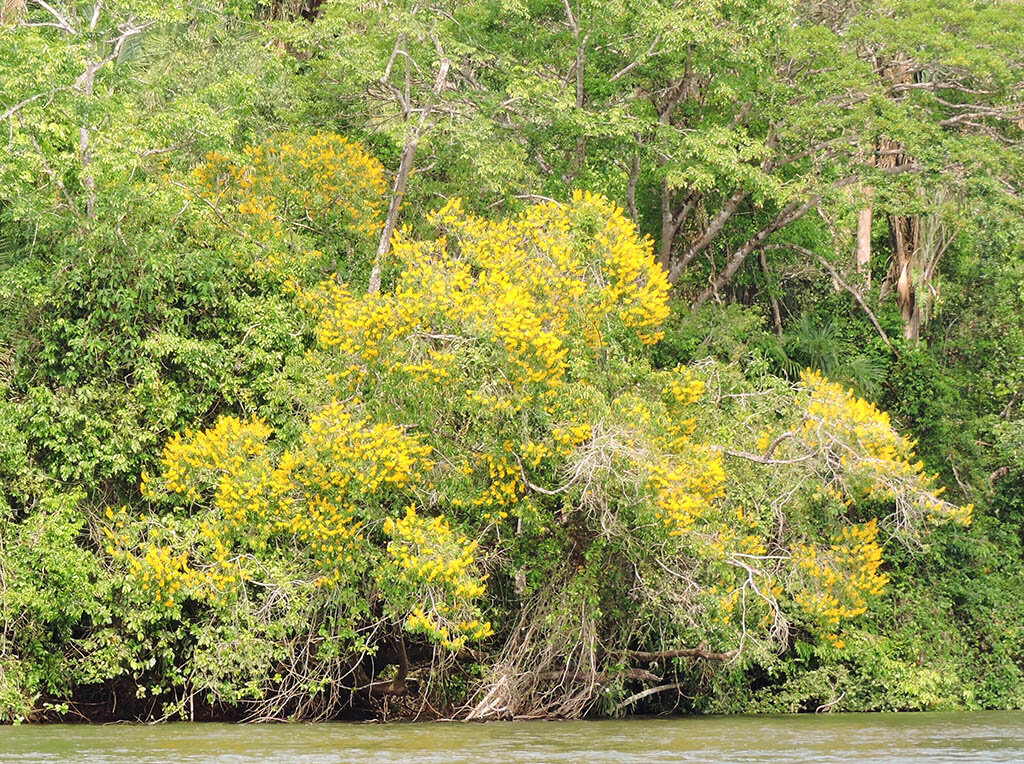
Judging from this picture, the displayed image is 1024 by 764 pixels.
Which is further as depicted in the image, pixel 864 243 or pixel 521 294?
pixel 864 243

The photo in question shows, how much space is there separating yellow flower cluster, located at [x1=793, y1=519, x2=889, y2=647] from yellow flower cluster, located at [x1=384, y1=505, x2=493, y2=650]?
3737 millimetres

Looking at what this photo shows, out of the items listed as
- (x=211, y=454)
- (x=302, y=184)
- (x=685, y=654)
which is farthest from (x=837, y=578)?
(x=302, y=184)

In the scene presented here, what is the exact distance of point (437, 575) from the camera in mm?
13805

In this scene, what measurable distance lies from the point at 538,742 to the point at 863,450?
5169 mm

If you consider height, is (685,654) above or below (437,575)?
below

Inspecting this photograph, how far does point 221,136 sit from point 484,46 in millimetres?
4737

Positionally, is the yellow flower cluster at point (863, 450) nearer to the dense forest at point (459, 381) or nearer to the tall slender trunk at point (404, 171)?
the dense forest at point (459, 381)

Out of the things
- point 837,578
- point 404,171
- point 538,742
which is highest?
point 404,171

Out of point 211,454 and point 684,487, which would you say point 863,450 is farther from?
point 211,454

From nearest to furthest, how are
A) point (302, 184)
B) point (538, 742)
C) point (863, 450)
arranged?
point (538, 742), point (863, 450), point (302, 184)

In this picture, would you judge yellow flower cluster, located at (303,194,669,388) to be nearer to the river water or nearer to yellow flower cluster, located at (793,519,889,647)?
yellow flower cluster, located at (793,519,889,647)

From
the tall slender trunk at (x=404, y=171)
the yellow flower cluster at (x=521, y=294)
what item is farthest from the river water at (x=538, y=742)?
the tall slender trunk at (x=404, y=171)

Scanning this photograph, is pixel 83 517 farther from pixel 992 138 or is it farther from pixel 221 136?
pixel 992 138

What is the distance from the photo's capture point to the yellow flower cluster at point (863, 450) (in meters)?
15.7
